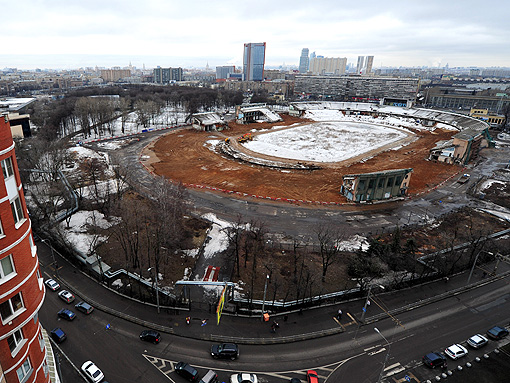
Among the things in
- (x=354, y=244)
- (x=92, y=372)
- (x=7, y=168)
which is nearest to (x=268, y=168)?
(x=354, y=244)

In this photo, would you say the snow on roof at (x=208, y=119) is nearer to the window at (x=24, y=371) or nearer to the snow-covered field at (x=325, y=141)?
the snow-covered field at (x=325, y=141)

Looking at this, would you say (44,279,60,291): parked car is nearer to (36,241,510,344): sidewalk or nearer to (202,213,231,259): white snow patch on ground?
(36,241,510,344): sidewalk

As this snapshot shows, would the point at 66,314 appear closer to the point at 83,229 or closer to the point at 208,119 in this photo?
the point at 83,229

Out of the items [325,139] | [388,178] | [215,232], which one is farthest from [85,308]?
[325,139]

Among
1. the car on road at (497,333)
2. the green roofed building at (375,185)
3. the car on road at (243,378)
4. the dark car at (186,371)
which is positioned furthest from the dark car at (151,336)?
the green roofed building at (375,185)

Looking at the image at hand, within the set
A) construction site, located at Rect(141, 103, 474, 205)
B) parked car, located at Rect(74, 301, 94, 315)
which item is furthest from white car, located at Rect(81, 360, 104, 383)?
construction site, located at Rect(141, 103, 474, 205)

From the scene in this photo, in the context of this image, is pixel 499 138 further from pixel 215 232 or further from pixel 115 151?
pixel 115 151
